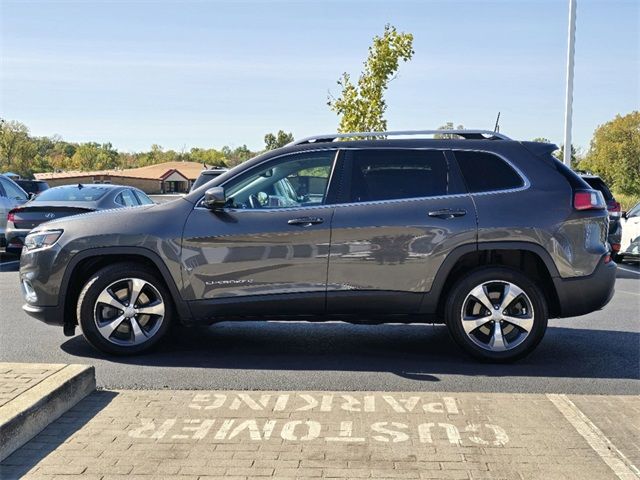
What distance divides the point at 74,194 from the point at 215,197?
25.0 feet

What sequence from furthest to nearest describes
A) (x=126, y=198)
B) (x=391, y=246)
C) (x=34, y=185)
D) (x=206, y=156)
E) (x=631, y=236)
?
(x=206, y=156), (x=34, y=185), (x=631, y=236), (x=126, y=198), (x=391, y=246)

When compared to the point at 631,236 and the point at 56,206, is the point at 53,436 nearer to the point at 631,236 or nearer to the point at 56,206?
the point at 56,206

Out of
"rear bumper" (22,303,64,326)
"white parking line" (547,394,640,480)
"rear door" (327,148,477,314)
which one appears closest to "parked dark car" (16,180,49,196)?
"rear bumper" (22,303,64,326)

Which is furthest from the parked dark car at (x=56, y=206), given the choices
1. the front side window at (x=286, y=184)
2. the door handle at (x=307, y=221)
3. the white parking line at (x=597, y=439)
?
the white parking line at (x=597, y=439)

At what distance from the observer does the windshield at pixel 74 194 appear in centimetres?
1271

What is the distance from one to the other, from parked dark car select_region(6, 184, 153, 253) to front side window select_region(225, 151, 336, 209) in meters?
6.55

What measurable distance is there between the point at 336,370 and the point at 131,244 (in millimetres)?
2013

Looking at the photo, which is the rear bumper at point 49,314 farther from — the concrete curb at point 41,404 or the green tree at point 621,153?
the green tree at point 621,153

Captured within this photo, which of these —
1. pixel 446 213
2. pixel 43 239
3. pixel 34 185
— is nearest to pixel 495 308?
pixel 446 213

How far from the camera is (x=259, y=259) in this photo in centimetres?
619

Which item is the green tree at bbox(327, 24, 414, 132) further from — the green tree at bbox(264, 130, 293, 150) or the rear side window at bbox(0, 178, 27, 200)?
the green tree at bbox(264, 130, 293, 150)

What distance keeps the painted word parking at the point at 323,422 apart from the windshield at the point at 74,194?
8281 millimetres

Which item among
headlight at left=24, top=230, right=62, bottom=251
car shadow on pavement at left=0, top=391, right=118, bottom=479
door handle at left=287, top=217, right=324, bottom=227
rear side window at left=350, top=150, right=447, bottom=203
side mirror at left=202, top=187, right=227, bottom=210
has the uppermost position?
rear side window at left=350, top=150, right=447, bottom=203

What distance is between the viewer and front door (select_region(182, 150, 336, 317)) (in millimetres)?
6168
